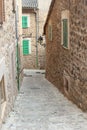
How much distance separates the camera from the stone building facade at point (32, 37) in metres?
27.9

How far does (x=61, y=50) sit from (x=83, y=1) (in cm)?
455

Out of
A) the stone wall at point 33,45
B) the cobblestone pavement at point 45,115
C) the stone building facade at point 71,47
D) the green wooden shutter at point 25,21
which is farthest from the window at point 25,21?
the cobblestone pavement at point 45,115

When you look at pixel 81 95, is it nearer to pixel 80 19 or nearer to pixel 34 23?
pixel 80 19

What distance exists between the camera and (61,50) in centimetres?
1440

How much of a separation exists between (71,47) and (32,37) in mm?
16894

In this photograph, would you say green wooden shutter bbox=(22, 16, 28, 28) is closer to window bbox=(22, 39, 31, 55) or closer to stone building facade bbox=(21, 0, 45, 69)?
stone building facade bbox=(21, 0, 45, 69)

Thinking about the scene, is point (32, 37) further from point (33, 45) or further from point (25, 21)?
point (25, 21)

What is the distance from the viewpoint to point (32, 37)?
2878 cm

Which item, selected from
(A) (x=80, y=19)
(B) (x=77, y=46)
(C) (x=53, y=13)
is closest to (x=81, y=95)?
(B) (x=77, y=46)

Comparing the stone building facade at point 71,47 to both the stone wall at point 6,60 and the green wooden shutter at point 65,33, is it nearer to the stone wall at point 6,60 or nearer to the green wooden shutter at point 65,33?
the green wooden shutter at point 65,33

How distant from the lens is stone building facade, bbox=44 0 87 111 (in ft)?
33.7

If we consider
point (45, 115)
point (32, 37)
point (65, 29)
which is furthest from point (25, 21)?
point (45, 115)

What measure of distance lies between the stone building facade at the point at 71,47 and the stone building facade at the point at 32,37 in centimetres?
1144

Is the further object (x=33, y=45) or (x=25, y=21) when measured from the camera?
(x=33, y=45)
